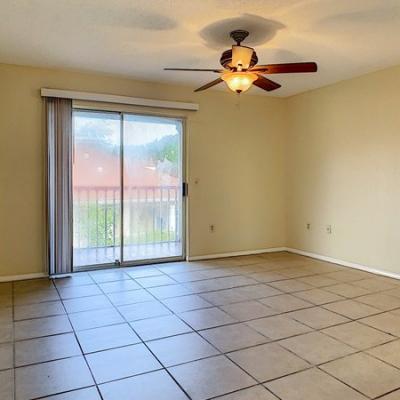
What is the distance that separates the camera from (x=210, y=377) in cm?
209

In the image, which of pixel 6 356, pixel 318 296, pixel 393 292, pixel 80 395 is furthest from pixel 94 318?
pixel 393 292

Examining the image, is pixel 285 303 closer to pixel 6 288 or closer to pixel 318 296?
pixel 318 296

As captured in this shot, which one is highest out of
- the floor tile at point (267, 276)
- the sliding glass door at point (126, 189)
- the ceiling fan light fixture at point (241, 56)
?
the ceiling fan light fixture at point (241, 56)

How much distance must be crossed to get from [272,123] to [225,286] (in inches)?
113

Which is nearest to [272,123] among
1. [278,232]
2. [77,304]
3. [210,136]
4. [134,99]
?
[210,136]

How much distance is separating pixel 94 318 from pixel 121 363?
82 centimetres

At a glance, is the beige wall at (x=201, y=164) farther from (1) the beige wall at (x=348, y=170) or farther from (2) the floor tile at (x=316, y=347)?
(2) the floor tile at (x=316, y=347)

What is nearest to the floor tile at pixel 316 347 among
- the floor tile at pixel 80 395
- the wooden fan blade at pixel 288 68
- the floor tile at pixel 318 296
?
the floor tile at pixel 318 296

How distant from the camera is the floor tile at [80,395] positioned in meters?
1.89

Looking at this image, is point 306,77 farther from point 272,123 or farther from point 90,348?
point 90,348

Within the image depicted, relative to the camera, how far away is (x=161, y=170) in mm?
4918

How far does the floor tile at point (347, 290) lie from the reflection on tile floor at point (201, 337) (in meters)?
0.02

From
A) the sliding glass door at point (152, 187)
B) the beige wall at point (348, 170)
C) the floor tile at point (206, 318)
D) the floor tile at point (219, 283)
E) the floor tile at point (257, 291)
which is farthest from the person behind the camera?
the sliding glass door at point (152, 187)

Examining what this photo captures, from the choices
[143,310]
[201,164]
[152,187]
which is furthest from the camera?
[201,164]
